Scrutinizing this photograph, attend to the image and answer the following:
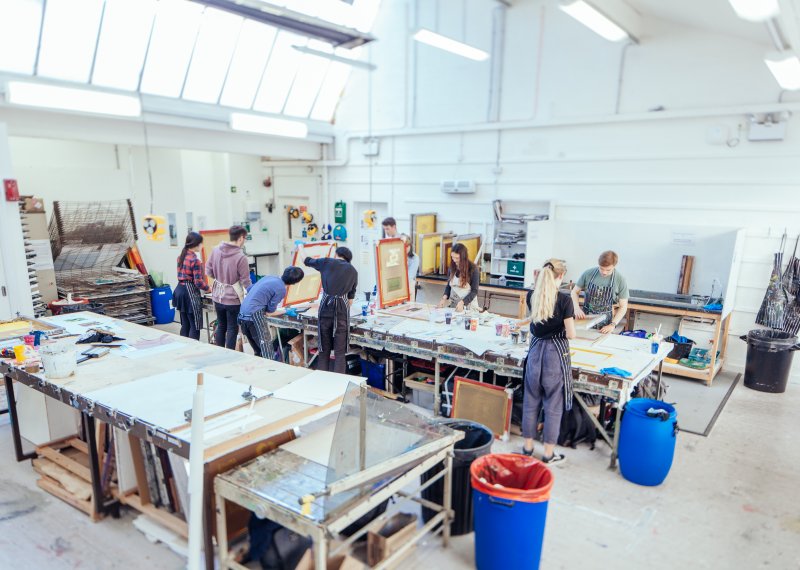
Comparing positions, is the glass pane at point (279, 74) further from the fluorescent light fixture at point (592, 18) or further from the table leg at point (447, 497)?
the table leg at point (447, 497)

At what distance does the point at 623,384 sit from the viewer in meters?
3.54

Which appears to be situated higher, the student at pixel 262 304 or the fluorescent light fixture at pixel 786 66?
the fluorescent light fixture at pixel 786 66

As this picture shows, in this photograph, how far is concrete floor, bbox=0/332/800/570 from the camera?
2.88 meters

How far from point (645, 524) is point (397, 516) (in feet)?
5.10

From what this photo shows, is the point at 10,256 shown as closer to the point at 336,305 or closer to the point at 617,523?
the point at 336,305

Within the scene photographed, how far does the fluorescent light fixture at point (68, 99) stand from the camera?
203 inches

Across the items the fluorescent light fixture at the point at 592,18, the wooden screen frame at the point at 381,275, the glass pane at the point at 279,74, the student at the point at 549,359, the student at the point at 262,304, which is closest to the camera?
the student at the point at 549,359

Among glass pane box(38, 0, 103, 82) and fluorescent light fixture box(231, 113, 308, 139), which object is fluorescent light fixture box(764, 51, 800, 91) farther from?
glass pane box(38, 0, 103, 82)

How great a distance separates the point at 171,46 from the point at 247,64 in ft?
4.09

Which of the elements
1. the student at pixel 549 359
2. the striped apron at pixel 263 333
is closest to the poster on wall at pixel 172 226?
the striped apron at pixel 263 333

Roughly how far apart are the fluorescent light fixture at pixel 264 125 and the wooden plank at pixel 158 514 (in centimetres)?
487

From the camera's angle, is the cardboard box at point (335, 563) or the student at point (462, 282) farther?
the student at point (462, 282)

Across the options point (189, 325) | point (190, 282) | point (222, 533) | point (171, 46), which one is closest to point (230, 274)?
point (190, 282)

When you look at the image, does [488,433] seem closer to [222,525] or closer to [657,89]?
[222,525]
